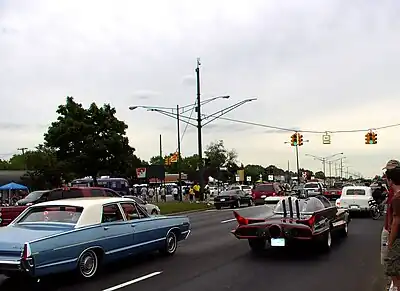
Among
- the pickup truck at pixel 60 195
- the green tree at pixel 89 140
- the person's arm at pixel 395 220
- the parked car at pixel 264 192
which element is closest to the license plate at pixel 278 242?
the person's arm at pixel 395 220

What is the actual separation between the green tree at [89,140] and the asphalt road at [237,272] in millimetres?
34999

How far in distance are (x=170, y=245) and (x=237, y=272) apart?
247 cm

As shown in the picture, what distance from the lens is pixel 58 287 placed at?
8883mm

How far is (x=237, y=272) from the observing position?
10281 millimetres

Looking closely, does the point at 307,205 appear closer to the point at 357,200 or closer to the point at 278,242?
the point at 278,242

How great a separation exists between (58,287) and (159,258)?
3.41 metres

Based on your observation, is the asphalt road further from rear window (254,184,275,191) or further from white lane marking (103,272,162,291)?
rear window (254,184,275,191)

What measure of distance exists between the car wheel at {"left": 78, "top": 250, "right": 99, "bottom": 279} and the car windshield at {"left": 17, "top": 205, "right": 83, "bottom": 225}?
0.60 meters

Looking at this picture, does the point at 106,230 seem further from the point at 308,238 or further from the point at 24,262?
the point at 308,238

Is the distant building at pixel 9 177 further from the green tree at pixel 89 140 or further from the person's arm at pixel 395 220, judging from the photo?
the person's arm at pixel 395 220

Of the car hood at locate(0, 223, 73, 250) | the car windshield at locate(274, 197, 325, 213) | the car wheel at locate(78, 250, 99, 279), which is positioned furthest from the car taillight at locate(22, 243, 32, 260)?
the car windshield at locate(274, 197, 325, 213)

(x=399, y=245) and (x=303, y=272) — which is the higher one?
(x=399, y=245)

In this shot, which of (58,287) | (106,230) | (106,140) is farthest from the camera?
(106,140)

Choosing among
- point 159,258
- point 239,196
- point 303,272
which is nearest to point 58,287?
point 159,258
